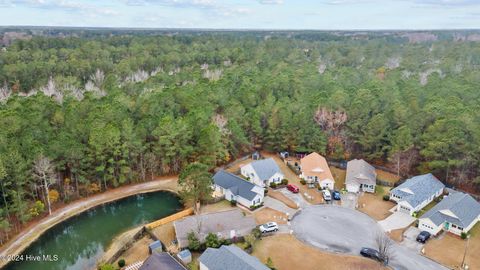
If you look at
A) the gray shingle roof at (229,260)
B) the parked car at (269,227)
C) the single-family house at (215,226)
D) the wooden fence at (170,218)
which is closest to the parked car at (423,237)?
the parked car at (269,227)

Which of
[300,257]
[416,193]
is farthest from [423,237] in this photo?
[300,257]

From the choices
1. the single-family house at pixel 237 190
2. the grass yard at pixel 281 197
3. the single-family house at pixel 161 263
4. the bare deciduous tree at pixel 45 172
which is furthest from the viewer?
the grass yard at pixel 281 197

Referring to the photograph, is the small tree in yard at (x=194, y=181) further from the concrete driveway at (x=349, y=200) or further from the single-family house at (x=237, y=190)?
the concrete driveway at (x=349, y=200)

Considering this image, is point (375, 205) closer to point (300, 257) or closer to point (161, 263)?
point (300, 257)

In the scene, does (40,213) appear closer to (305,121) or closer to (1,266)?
(1,266)

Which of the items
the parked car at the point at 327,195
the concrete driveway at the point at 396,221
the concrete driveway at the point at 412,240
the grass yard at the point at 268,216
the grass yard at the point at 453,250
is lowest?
the grass yard at the point at 453,250

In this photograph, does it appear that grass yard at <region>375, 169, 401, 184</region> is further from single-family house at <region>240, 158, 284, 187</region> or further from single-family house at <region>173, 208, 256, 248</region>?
single-family house at <region>173, 208, 256, 248</region>
